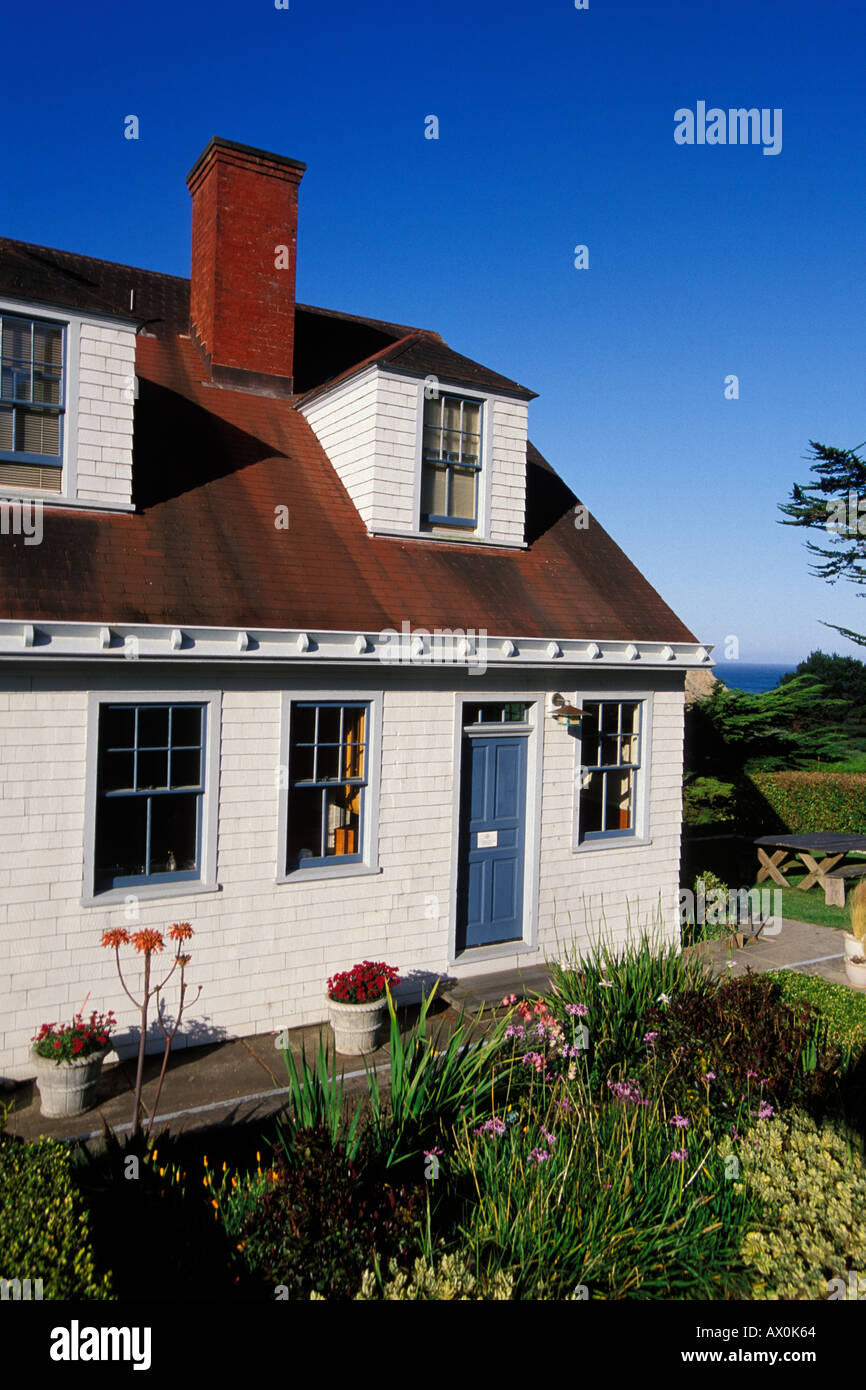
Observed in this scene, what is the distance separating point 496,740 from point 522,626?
52.4 inches

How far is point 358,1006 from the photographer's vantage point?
26.2 ft

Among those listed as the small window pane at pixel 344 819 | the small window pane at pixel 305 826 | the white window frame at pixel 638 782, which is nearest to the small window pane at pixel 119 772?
the small window pane at pixel 305 826

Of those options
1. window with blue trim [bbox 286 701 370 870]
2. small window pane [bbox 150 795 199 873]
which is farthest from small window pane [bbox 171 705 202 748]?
window with blue trim [bbox 286 701 370 870]

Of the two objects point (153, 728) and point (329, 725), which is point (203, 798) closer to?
point (153, 728)

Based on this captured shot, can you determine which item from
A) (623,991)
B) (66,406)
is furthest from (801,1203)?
(66,406)

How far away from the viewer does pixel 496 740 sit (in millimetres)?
10211

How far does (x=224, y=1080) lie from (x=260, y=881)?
1768 millimetres

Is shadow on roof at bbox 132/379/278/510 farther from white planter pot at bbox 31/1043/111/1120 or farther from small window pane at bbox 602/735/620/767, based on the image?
small window pane at bbox 602/735/620/767

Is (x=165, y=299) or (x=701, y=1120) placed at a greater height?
(x=165, y=299)

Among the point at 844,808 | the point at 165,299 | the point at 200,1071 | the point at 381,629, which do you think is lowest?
the point at 200,1071

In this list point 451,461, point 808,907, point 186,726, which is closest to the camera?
point 186,726

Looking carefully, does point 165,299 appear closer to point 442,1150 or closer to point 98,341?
point 98,341

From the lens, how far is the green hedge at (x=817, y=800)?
17.2 metres
